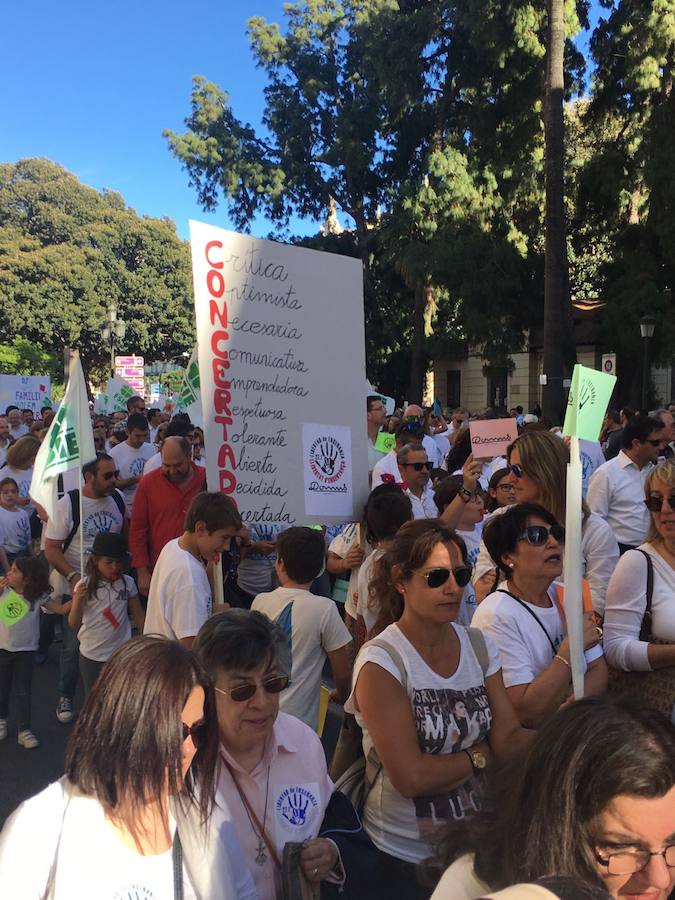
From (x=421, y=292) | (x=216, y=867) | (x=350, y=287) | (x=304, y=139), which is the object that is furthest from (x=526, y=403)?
(x=216, y=867)

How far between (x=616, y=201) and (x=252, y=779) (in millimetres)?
21606

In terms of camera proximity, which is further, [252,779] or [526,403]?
[526,403]

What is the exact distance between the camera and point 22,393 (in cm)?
1702

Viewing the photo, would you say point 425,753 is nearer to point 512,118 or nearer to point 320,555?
point 320,555

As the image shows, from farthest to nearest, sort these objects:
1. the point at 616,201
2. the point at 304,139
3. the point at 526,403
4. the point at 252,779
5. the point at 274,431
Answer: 1. the point at 526,403
2. the point at 304,139
3. the point at 616,201
4. the point at 274,431
5. the point at 252,779

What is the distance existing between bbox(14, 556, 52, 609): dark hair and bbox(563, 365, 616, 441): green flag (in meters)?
3.65

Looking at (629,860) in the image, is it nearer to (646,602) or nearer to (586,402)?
(646,602)

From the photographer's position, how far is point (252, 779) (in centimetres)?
207

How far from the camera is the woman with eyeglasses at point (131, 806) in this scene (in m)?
1.52

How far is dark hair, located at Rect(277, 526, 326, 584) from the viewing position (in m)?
3.39

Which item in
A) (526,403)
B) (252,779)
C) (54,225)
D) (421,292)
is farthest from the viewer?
(54,225)

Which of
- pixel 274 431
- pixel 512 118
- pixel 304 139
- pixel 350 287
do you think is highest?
pixel 304 139

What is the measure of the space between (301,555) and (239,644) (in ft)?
4.08

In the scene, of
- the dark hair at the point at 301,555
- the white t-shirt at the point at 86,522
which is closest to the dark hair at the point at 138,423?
the white t-shirt at the point at 86,522
